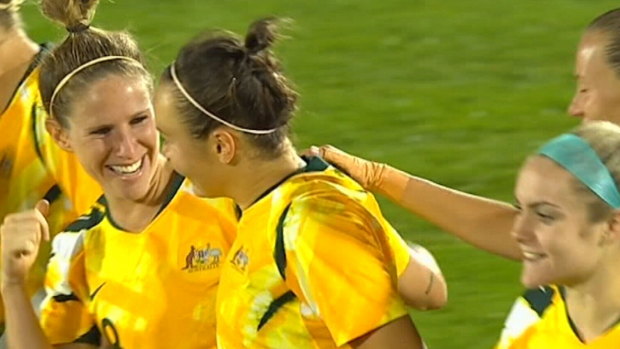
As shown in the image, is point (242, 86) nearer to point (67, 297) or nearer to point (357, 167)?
point (357, 167)

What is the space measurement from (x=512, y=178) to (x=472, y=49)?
1.83 metres

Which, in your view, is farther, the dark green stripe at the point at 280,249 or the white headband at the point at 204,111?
the white headband at the point at 204,111

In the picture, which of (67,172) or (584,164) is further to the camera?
(67,172)

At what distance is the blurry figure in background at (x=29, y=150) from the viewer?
4.98m

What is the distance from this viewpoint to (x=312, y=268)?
12.8 ft

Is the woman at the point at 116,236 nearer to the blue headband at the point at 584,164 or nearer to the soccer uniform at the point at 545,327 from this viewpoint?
the soccer uniform at the point at 545,327

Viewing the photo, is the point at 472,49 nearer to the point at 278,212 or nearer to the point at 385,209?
the point at 385,209

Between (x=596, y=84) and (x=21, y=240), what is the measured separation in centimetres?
148

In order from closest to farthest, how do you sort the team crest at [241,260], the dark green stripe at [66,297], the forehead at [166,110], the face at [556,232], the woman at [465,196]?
1. the face at [556,232]
2. the team crest at [241,260]
3. the forehead at [166,110]
4. the woman at [465,196]
5. the dark green stripe at [66,297]

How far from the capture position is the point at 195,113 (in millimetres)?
4160

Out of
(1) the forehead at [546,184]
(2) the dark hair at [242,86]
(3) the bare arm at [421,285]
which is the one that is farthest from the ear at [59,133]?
(1) the forehead at [546,184]

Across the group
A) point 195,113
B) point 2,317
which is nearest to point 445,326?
point 2,317

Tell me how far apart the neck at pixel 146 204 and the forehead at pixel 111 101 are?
154 millimetres

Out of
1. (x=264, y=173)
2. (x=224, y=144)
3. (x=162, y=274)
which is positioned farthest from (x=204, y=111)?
(x=162, y=274)
